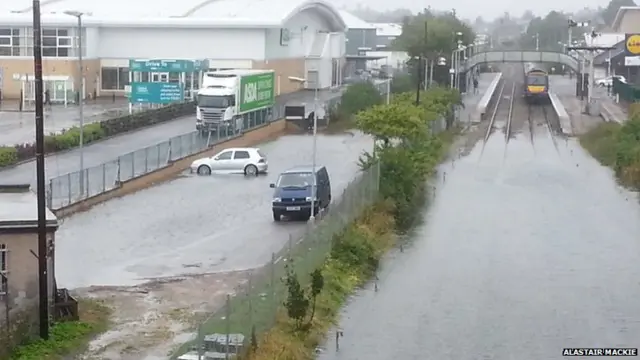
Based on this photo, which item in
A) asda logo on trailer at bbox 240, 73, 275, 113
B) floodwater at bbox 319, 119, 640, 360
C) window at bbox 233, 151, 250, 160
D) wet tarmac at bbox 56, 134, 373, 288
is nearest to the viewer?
floodwater at bbox 319, 119, 640, 360

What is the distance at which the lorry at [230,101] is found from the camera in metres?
42.8

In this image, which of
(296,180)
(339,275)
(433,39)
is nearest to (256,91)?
(296,180)

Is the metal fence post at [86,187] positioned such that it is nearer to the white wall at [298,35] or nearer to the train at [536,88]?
the white wall at [298,35]

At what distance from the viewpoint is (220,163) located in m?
34.4

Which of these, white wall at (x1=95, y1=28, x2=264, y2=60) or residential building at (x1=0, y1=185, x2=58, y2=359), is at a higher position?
white wall at (x1=95, y1=28, x2=264, y2=60)

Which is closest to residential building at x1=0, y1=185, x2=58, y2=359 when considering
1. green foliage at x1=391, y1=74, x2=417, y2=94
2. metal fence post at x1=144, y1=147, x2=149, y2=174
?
metal fence post at x1=144, y1=147, x2=149, y2=174

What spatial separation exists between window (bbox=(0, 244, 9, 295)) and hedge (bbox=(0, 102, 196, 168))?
18.4 m

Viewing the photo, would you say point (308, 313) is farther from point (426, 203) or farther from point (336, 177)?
point (336, 177)

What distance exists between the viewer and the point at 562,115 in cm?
5531

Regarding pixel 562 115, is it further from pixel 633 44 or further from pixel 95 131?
pixel 95 131

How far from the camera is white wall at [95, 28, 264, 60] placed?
61.8 m

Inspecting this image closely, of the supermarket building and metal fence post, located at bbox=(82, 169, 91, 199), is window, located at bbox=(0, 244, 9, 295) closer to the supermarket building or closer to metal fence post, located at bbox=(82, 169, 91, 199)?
metal fence post, located at bbox=(82, 169, 91, 199)

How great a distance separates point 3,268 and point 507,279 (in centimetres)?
985

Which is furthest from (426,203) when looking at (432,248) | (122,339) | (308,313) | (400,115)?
(122,339)
